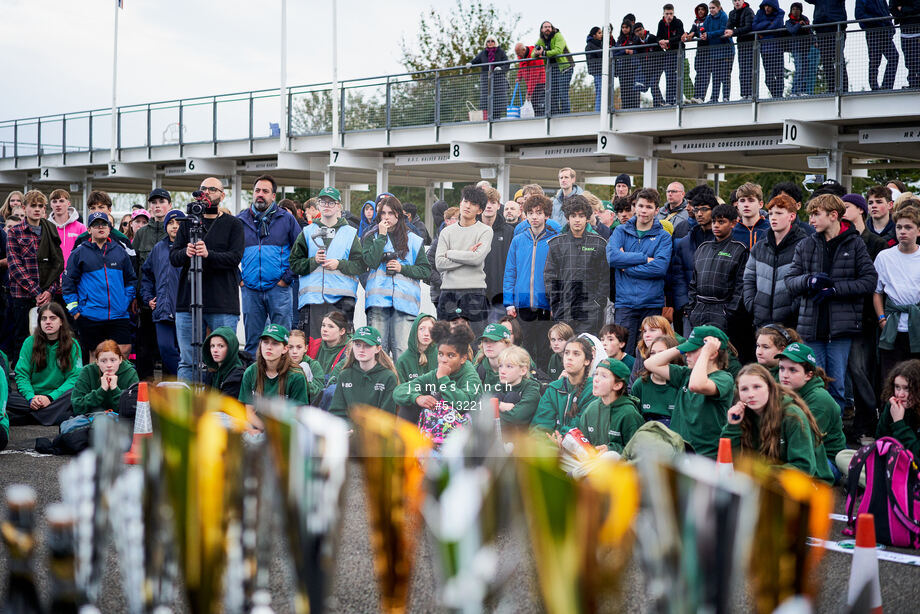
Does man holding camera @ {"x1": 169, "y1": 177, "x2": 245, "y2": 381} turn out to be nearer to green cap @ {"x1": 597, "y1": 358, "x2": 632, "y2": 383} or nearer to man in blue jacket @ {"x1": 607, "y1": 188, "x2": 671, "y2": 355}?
man in blue jacket @ {"x1": 607, "y1": 188, "x2": 671, "y2": 355}

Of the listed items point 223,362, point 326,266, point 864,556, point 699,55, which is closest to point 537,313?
point 326,266

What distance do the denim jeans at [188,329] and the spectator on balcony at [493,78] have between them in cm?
1100

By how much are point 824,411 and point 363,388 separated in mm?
3157

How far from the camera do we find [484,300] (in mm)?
8250

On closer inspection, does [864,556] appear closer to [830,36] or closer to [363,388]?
[363,388]

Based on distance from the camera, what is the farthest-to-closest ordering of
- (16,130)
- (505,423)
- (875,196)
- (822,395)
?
(16,130) → (875,196) → (505,423) → (822,395)

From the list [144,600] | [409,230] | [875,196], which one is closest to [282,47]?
[409,230]

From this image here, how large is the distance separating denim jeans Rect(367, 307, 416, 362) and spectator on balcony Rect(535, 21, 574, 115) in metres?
10.8

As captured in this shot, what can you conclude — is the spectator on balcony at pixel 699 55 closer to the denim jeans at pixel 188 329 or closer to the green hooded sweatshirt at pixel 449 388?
the denim jeans at pixel 188 329

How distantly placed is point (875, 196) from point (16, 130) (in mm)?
31449

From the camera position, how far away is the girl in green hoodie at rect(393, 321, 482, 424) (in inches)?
268

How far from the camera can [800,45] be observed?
1445cm

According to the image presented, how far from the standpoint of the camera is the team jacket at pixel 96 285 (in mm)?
9148

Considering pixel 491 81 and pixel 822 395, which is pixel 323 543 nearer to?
pixel 822 395
